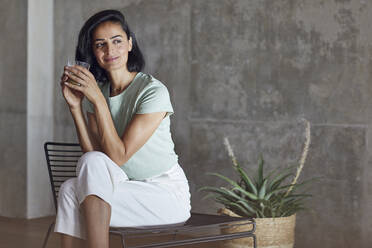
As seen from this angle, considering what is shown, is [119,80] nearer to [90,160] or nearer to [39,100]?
[90,160]

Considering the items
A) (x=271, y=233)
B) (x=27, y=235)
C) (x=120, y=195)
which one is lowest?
(x=27, y=235)

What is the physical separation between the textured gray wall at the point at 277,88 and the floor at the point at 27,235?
750mm

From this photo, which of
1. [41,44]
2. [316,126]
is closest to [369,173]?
[316,126]

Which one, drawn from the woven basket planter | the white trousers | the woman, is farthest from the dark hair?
the woven basket planter

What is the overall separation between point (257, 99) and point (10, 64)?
2.45 metres

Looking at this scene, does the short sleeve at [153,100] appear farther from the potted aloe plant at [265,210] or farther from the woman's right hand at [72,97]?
the potted aloe plant at [265,210]

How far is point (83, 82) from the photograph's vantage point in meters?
2.37

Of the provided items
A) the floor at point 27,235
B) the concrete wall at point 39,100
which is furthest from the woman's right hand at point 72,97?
the concrete wall at point 39,100

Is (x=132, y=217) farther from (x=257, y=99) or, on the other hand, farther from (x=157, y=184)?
(x=257, y=99)

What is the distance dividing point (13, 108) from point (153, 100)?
3017 mm

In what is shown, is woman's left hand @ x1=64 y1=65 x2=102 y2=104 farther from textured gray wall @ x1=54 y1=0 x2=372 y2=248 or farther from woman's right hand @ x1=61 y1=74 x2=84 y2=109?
textured gray wall @ x1=54 y1=0 x2=372 y2=248

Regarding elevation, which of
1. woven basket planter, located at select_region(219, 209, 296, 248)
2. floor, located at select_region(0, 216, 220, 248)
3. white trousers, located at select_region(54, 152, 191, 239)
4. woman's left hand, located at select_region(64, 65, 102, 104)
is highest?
woman's left hand, located at select_region(64, 65, 102, 104)

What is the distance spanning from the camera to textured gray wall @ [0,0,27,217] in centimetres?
507

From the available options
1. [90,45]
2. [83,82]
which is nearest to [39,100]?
[90,45]
